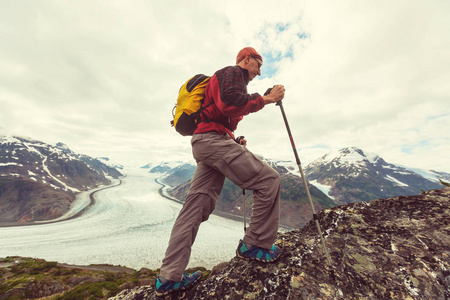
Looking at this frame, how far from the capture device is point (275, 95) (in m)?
3.80

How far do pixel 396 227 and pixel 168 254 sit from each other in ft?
14.1

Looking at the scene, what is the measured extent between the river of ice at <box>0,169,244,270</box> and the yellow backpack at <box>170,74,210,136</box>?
264 feet

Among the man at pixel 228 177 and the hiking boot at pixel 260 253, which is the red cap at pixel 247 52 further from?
the hiking boot at pixel 260 253

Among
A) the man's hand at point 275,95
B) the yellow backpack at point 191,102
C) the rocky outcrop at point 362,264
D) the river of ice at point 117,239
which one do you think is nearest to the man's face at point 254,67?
the man's hand at point 275,95

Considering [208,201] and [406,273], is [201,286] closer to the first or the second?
[208,201]

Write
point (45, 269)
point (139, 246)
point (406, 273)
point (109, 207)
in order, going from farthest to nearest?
point (109, 207) → point (139, 246) → point (45, 269) → point (406, 273)

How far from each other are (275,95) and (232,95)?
108 centimetres

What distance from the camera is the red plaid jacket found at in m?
3.24

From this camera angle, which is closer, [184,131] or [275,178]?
[275,178]

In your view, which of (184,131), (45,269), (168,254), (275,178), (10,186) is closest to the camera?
(168,254)

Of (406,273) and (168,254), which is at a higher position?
(168,254)

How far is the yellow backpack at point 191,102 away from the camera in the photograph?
12.1ft

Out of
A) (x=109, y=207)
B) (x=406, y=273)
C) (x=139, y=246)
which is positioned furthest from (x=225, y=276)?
(x=109, y=207)

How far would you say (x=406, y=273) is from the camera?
8.77 feet
